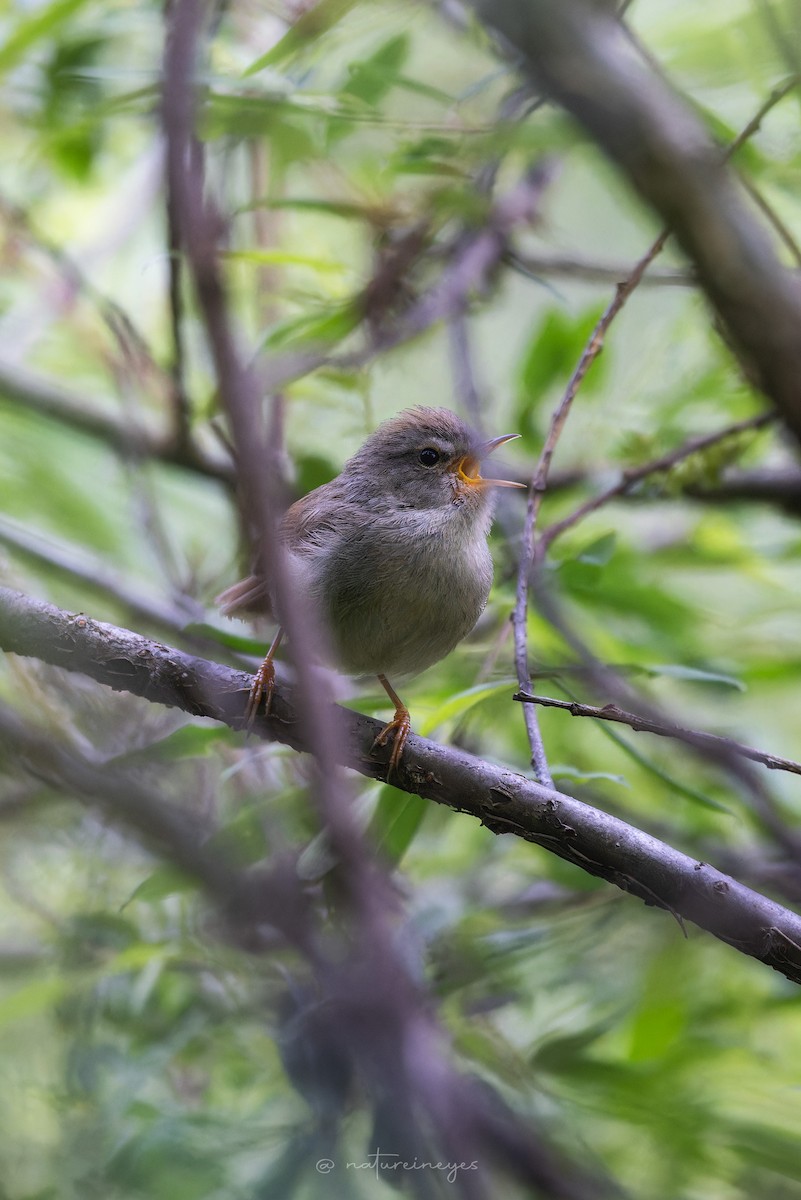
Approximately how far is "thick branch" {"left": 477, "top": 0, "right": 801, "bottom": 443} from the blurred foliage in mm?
620

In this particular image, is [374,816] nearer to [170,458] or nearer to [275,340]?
[275,340]

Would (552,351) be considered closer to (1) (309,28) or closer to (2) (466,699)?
(1) (309,28)

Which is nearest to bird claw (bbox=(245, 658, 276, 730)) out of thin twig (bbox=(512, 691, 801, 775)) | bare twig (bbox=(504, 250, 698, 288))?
thin twig (bbox=(512, 691, 801, 775))

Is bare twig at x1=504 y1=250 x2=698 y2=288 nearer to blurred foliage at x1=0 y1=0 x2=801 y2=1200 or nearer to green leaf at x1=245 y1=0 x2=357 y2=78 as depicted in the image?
blurred foliage at x1=0 y1=0 x2=801 y2=1200

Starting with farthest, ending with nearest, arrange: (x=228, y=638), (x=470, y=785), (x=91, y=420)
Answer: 1. (x=91, y=420)
2. (x=228, y=638)
3. (x=470, y=785)

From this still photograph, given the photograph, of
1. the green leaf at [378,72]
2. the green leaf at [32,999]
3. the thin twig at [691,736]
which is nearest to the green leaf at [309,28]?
the green leaf at [378,72]

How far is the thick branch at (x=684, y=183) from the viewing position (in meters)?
1.08

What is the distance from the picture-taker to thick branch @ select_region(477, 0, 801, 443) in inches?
42.7

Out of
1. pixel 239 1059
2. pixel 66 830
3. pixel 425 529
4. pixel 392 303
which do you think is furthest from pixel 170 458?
pixel 239 1059

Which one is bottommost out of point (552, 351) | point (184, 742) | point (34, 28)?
point (184, 742)

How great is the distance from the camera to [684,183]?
114 cm

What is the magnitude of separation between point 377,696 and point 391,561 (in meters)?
0.43

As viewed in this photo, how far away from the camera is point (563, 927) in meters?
3.09

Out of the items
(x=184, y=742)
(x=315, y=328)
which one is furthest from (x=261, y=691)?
(x=315, y=328)
